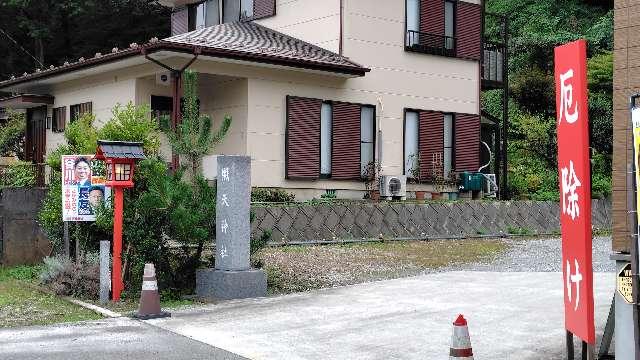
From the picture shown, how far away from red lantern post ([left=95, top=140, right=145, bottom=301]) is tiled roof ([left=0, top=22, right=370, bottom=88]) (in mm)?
5931

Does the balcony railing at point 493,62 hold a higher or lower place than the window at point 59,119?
higher

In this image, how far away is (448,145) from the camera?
22109 millimetres

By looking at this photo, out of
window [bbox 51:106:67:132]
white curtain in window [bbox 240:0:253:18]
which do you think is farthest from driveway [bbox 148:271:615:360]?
window [bbox 51:106:67:132]

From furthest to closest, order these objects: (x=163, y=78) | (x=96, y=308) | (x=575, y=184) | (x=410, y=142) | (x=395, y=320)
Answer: (x=410, y=142)
(x=163, y=78)
(x=96, y=308)
(x=395, y=320)
(x=575, y=184)

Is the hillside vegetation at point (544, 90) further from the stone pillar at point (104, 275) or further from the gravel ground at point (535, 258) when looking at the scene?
the stone pillar at point (104, 275)

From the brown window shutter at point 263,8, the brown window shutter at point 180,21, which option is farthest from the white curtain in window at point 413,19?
the brown window shutter at point 180,21

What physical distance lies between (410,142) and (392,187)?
189 cm

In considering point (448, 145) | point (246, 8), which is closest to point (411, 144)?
point (448, 145)

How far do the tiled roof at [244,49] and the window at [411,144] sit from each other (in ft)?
8.22

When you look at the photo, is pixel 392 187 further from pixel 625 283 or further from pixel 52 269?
pixel 625 283

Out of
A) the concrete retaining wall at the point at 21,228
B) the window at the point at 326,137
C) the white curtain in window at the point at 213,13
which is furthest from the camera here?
the white curtain in window at the point at 213,13

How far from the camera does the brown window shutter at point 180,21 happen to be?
24984 mm

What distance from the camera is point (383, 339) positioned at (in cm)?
806

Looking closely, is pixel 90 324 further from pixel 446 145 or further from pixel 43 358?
pixel 446 145
